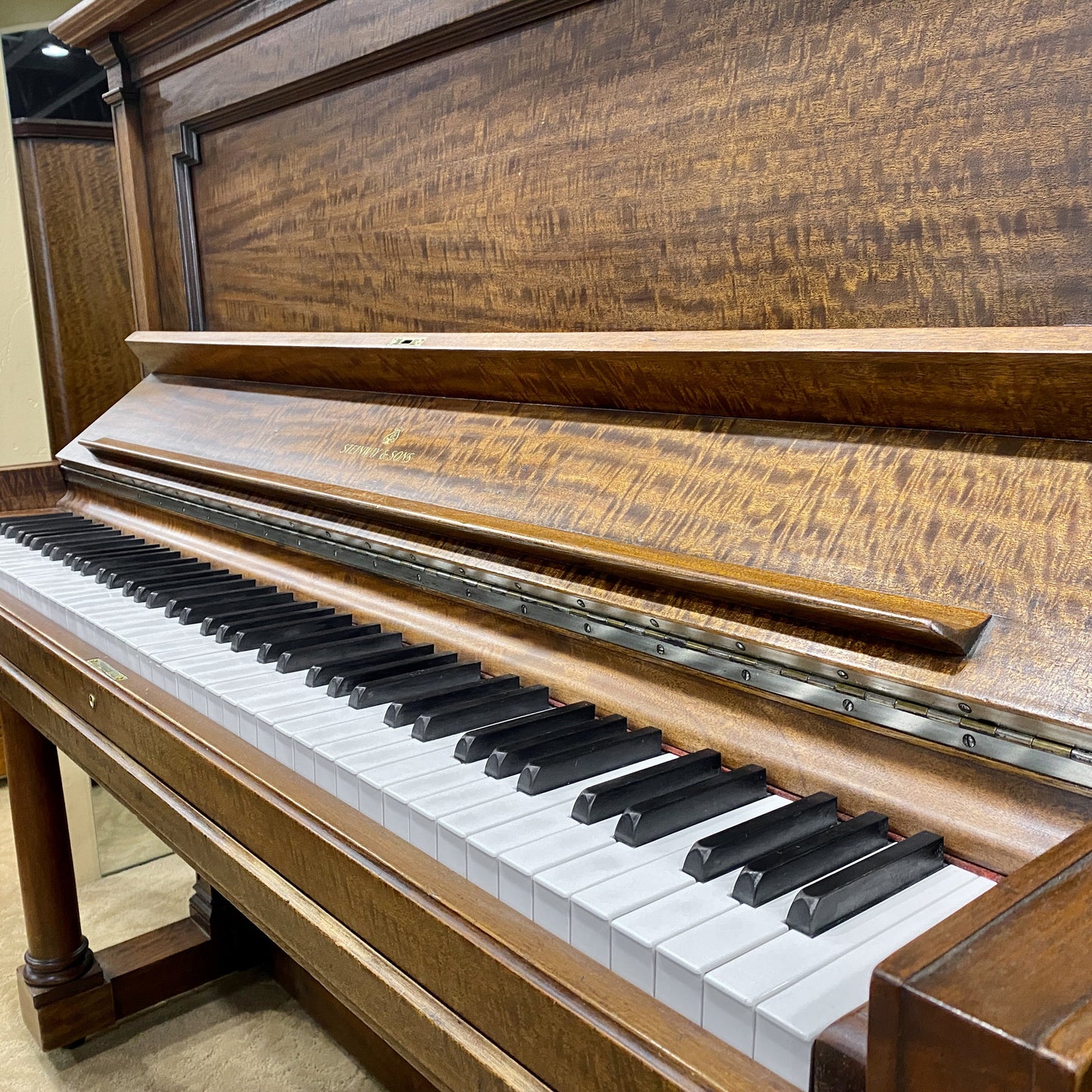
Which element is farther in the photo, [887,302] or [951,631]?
[887,302]

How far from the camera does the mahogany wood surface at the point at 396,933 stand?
24.7 inches

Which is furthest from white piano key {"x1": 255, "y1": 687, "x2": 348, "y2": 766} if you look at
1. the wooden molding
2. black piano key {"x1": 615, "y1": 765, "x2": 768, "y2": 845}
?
the wooden molding

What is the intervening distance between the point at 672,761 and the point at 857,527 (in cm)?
26

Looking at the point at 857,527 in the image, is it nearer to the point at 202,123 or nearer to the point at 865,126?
the point at 865,126

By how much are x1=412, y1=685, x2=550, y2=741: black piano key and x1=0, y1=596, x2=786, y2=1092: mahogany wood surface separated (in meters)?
0.11

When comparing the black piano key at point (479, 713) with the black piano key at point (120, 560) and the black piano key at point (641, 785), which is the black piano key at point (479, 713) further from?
the black piano key at point (120, 560)

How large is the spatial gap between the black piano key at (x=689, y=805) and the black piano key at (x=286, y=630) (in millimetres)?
615

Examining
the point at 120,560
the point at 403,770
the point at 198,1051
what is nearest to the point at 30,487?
the point at 120,560

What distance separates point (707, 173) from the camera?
1.15 m

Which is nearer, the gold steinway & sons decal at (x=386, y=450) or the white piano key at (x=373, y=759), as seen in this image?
the white piano key at (x=373, y=759)

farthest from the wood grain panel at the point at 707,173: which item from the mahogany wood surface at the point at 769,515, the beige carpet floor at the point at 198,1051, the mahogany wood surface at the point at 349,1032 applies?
the beige carpet floor at the point at 198,1051

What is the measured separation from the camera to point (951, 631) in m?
0.77

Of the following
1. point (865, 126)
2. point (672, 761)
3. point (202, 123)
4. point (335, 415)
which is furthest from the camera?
point (202, 123)

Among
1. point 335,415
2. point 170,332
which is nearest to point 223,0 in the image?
point 170,332
